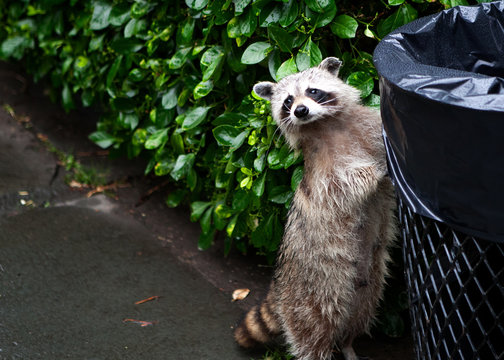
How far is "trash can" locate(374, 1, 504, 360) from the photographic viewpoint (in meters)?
1.68

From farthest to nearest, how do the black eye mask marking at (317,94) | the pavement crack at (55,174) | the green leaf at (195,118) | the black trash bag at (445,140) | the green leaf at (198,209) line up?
the pavement crack at (55,174) → the green leaf at (198,209) → the green leaf at (195,118) → the black eye mask marking at (317,94) → the black trash bag at (445,140)

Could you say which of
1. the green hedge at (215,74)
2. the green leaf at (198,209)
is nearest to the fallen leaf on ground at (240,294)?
the green hedge at (215,74)

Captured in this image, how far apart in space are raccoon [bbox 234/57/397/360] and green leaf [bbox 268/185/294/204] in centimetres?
16

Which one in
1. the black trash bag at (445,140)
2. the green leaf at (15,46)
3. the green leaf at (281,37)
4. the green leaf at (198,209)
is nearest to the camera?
the black trash bag at (445,140)

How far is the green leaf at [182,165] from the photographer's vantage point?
12.4 feet

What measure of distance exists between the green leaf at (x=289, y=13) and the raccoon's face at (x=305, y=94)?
25 centimetres

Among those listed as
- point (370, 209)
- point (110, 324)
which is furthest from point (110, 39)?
point (370, 209)

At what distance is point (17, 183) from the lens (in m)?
4.58

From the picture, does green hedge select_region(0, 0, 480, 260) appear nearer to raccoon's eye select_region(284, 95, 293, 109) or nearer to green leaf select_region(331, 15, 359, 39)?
green leaf select_region(331, 15, 359, 39)

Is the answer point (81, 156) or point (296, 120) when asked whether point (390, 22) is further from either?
point (81, 156)

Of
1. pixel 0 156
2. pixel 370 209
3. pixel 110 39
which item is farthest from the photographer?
pixel 0 156

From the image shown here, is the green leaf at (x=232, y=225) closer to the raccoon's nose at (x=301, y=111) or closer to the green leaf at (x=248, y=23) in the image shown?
the raccoon's nose at (x=301, y=111)

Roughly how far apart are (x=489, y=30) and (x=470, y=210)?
1.10 metres

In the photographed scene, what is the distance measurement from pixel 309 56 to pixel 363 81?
30cm
